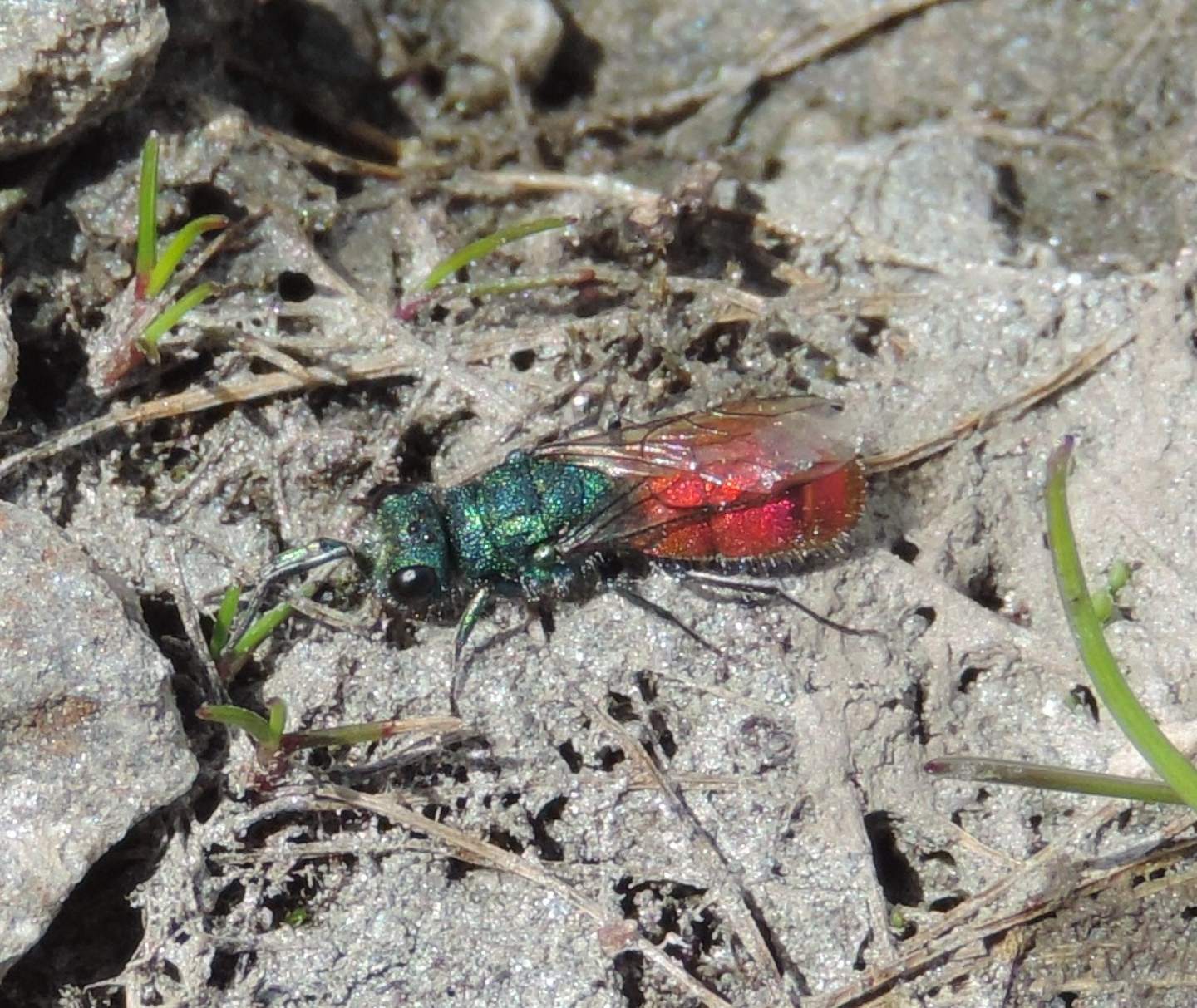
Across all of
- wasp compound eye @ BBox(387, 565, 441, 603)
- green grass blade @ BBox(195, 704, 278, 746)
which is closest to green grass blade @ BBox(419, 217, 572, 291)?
wasp compound eye @ BBox(387, 565, 441, 603)

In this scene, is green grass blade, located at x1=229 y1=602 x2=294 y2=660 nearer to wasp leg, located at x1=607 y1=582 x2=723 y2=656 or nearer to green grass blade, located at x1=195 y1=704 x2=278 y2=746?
green grass blade, located at x1=195 y1=704 x2=278 y2=746

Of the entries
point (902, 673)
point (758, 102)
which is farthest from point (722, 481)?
point (758, 102)

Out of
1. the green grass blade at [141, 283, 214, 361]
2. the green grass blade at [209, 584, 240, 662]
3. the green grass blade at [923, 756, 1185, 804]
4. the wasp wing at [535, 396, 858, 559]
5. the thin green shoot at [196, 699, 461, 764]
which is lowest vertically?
the thin green shoot at [196, 699, 461, 764]

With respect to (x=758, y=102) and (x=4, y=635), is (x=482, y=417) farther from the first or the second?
(x=758, y=102)

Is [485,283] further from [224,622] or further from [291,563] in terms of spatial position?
[224,622]

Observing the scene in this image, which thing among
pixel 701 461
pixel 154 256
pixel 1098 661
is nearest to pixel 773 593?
pixel 701 461

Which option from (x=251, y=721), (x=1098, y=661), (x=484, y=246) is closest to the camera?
(x=1098, y=661)

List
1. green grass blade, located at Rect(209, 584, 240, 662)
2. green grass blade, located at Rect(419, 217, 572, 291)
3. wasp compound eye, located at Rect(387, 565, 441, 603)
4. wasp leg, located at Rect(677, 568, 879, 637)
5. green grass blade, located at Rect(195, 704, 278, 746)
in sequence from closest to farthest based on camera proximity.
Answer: green grass blade, located at Rect(195, 704, 278, 746) → green grass blade, located at Rect(209, 584, 240, 662) → wasp compound eye, located at Rect(387, 565, 441, 603) → wasp leg, located at Rect(677, 568, 879, 637) → green grass blade, located at Rect(419, 217, 572, 291)
